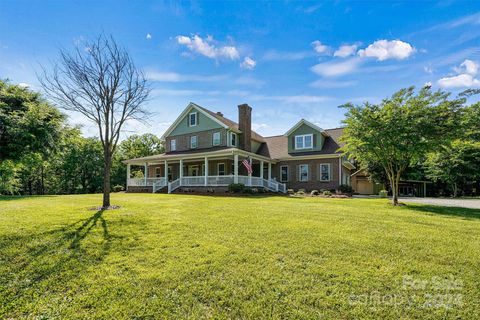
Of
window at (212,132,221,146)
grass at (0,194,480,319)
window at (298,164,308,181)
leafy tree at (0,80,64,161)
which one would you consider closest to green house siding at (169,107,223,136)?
window at (212,132,221,146)

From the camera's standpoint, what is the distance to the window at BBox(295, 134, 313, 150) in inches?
944

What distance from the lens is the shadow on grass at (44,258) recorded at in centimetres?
364

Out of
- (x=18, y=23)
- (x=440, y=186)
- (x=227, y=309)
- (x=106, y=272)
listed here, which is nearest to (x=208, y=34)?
(x=18, y=23)

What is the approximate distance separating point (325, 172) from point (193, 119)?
14078mm

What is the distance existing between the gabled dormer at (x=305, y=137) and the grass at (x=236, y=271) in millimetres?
17381

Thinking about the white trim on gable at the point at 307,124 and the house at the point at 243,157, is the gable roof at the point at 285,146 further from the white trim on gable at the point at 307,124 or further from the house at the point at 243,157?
the white trim on gable at the point at 307,124

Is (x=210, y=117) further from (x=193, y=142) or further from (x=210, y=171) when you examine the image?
(x=210, y=171)

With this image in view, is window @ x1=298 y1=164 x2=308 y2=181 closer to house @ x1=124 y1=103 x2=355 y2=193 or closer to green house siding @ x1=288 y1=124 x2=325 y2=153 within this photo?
house @ x1=124 y1=103 x2=355 y2=193

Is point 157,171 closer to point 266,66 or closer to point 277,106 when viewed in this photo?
point 277,106

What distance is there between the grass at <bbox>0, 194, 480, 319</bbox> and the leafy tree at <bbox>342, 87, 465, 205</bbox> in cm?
614

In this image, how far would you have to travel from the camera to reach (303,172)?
2370cm

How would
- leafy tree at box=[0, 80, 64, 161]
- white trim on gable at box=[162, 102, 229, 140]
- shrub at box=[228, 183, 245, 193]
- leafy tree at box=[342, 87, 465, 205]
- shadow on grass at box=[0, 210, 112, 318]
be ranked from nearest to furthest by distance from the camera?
shadow on grass at box=[0, 210, 112, 318], leafy tree at box=[0, 80, 64, 161], leafy tree at box=[342, 87, 465, 205], shrub at box=[228, 183, 245, 193], white trim on gable at box=[162, 102, 229, 140]

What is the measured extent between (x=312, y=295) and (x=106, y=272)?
3.24 metres

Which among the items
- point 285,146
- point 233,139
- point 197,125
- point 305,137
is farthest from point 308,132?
point 197,125
